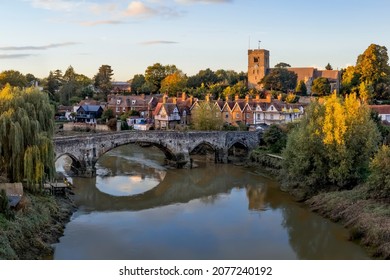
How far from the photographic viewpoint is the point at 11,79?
198 feet

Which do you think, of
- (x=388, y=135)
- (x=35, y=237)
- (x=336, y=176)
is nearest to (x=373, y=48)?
(x=388, y=135)

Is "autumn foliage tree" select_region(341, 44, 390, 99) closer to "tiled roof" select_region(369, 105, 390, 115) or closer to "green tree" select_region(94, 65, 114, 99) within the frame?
→ "tiled roof" select_region(369, 105, 390, 115)

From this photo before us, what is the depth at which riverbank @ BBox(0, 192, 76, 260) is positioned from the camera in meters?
14.2

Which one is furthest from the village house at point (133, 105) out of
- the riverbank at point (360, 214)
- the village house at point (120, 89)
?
the riverbank at point (360, 214)

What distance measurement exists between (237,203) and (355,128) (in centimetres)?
680

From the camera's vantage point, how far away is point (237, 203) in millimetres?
23438

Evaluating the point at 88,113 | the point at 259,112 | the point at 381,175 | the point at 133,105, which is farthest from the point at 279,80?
the point at 381,175

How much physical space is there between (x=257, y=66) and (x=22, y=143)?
4807cm

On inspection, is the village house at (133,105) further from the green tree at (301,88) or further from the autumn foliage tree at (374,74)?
the autumn foliage tree at (374,74)

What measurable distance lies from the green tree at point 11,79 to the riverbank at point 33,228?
4411cm

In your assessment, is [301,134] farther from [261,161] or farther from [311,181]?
[261,161]

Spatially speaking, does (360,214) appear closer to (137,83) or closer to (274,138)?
(274,138)

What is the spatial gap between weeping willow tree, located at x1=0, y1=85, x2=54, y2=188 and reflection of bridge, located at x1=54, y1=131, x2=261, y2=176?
5.10 meters

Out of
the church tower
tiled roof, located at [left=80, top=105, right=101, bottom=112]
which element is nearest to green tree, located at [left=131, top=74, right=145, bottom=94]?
tiled roof, located at [left=80, top=105, right=101, bottom=112]
